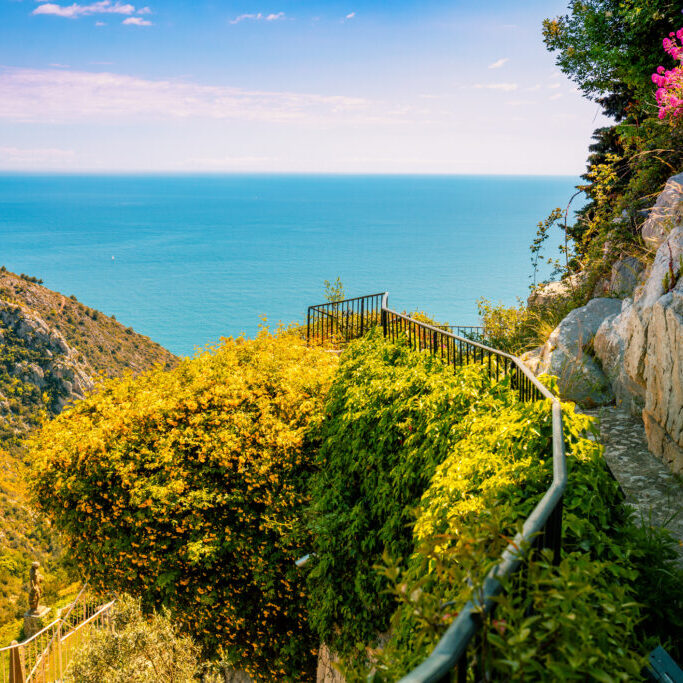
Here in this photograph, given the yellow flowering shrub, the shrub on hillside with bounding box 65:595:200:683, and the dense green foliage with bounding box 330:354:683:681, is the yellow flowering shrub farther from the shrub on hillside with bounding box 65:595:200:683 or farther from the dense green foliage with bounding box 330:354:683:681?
the dense green foliage with bounding box 330:354:683:681

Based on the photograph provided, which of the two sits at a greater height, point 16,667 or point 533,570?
point 533,570

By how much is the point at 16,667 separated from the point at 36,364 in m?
47.5

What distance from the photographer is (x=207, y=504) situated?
8.05m

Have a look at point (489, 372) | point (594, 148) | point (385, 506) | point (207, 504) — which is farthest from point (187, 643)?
point (594, 148)

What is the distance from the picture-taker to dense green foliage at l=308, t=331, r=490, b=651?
532 centimetres

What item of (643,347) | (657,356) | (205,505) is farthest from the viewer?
(205,505)

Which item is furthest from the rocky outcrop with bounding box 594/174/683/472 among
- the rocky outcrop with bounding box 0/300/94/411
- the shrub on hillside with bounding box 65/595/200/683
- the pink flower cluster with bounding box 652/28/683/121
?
the rocky outcrop with bounding box 0/300/94/411

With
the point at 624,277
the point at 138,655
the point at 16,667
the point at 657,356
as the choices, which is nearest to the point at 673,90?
the point at 624,277

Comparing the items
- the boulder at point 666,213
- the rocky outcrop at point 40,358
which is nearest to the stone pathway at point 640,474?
the boulder at point 666,213

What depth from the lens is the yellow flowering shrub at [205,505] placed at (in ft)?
26.8

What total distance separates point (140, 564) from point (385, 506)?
15.8 ft

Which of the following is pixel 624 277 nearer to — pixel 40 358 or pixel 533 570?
pixel 533 570

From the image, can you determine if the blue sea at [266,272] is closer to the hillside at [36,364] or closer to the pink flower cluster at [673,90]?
the hillside at [36,364]

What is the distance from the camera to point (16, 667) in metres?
12.1
